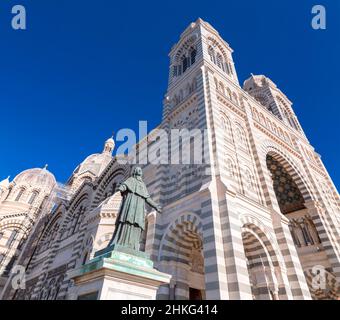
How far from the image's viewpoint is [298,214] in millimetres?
16609

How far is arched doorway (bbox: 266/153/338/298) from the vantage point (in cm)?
1403

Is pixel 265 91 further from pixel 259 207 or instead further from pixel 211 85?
pixel 259 207

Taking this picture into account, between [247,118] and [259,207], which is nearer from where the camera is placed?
[259,207]

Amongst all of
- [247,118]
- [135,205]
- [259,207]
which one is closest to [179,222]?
[259,207]

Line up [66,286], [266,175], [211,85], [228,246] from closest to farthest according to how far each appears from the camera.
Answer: [228,246] → [266,175] → [211,85] → [66,286]

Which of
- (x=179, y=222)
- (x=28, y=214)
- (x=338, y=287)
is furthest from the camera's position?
(x=28, y=214)

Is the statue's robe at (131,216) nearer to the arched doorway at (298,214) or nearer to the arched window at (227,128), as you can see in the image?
the arched window at (227,128)

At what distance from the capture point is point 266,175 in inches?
511

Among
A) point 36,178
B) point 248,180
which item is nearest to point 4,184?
point 36,178

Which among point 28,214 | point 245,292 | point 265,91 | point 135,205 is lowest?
point 245,292

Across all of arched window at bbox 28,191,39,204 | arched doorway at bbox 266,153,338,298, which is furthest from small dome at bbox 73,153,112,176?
arched doorway at bbox 266,153,338,298

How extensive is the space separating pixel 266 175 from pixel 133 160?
10372 millimetres

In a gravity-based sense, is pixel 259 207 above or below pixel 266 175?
below

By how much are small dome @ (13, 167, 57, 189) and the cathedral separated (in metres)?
11.3
